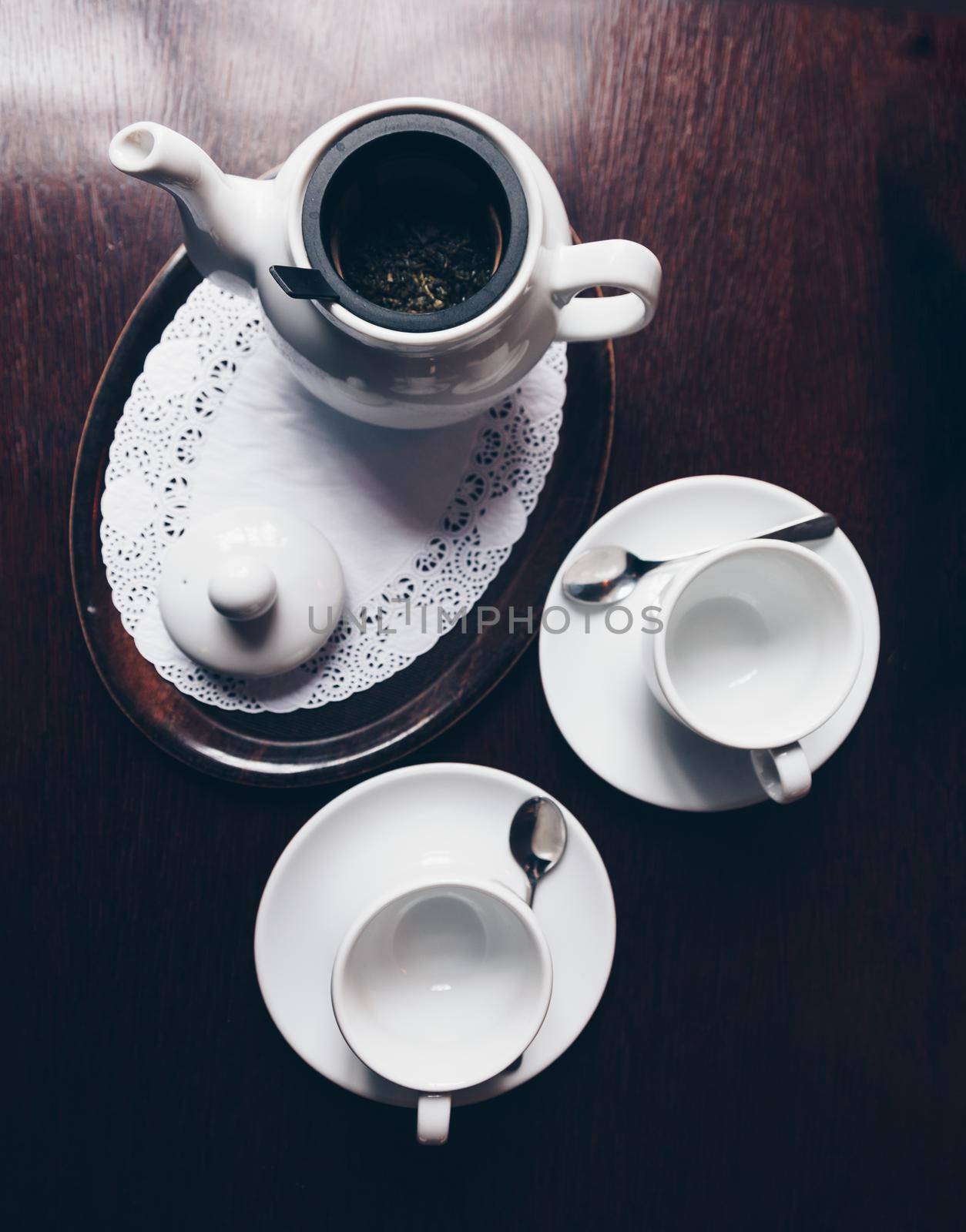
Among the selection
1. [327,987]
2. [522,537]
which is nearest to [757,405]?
[522,537]

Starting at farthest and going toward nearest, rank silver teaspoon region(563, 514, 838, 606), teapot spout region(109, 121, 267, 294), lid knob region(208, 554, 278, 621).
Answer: silver teaspoon region(563, 514, 838, 606) → lid knob region(208, 554, 278, 621) → teapot spout region(109, 121, 267, 294)

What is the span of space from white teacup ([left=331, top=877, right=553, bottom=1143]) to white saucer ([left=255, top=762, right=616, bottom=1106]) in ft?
0.12

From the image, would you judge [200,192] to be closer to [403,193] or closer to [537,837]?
[403,193]

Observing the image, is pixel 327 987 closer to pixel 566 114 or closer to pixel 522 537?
A: pixel 522 537

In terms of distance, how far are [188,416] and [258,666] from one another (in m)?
A: 0.21

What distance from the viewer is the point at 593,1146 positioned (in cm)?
74

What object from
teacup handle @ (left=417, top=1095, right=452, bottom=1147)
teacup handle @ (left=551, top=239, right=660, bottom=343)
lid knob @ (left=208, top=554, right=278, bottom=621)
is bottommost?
teacup handle @ (left=417, top=1095, right=452, bottom=1147)

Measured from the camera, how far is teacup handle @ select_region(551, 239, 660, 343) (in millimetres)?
499

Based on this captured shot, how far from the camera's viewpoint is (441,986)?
0.70 meters

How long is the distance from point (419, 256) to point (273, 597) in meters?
0.26

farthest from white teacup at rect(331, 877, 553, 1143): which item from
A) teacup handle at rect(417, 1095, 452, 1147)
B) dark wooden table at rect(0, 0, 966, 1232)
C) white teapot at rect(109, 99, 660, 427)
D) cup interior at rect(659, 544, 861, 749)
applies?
white teapot at rect(109, 99, 660, 427)

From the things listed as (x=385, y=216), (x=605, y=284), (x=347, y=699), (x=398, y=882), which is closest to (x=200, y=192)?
(x=385, y=216)

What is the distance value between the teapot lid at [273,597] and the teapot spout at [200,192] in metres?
0.17

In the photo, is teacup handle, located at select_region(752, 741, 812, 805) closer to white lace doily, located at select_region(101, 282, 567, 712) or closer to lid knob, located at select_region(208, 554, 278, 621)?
white lace doily, located at select_region(101, 282, 567, 712)
